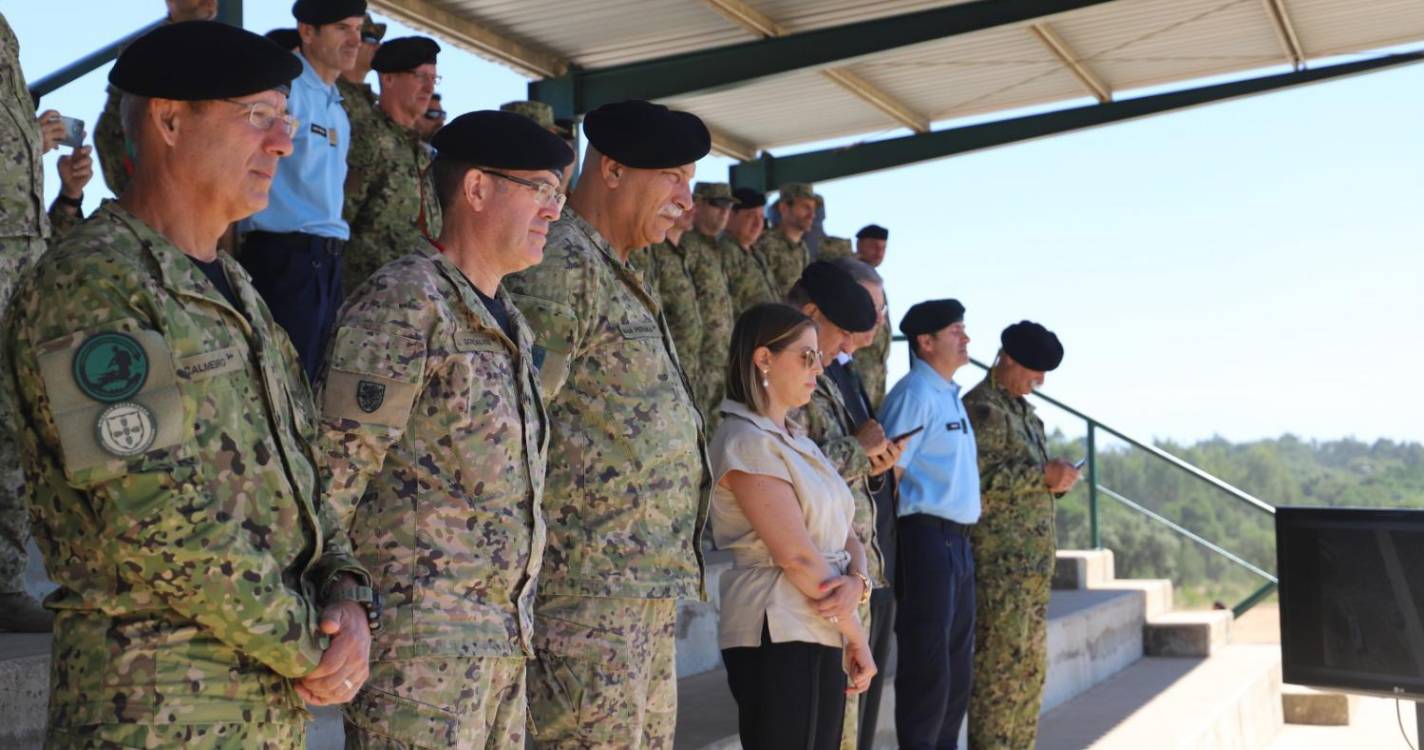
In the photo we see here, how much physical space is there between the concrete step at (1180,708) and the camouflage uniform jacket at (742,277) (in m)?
2.45

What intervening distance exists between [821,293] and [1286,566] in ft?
5.89

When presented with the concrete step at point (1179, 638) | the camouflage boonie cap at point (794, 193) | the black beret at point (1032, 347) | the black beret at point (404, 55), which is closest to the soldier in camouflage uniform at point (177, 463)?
the black beret at point (404, 55)

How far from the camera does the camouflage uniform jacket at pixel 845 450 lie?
3.93m

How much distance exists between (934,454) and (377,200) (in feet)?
6.13

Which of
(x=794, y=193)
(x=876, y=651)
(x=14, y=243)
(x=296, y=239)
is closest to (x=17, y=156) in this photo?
(x=14, y=243)

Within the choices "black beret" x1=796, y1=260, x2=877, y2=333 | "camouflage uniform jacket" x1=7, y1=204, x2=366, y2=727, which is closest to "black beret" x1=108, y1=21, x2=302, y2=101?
"camouflage uniform jacket" x1=7, y1=204, x2=366, y2=727

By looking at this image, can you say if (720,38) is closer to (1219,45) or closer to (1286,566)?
(1219,45)

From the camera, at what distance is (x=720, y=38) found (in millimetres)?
8945

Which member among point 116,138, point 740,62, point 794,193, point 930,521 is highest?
point 740,62

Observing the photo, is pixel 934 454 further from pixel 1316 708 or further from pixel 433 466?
pixel 1316 708

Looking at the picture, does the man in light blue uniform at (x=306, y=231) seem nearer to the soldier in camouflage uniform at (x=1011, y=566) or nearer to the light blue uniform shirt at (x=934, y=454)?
the light blue uniform shirt at (x=934, y=454)

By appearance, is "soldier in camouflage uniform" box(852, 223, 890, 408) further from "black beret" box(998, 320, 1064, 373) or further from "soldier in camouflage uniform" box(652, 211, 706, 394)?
"black beret" box(998, 320, 1064, 373)

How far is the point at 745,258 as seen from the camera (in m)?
8.02

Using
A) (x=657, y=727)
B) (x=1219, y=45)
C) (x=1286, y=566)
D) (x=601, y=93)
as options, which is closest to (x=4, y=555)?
(x=657, y=727)
